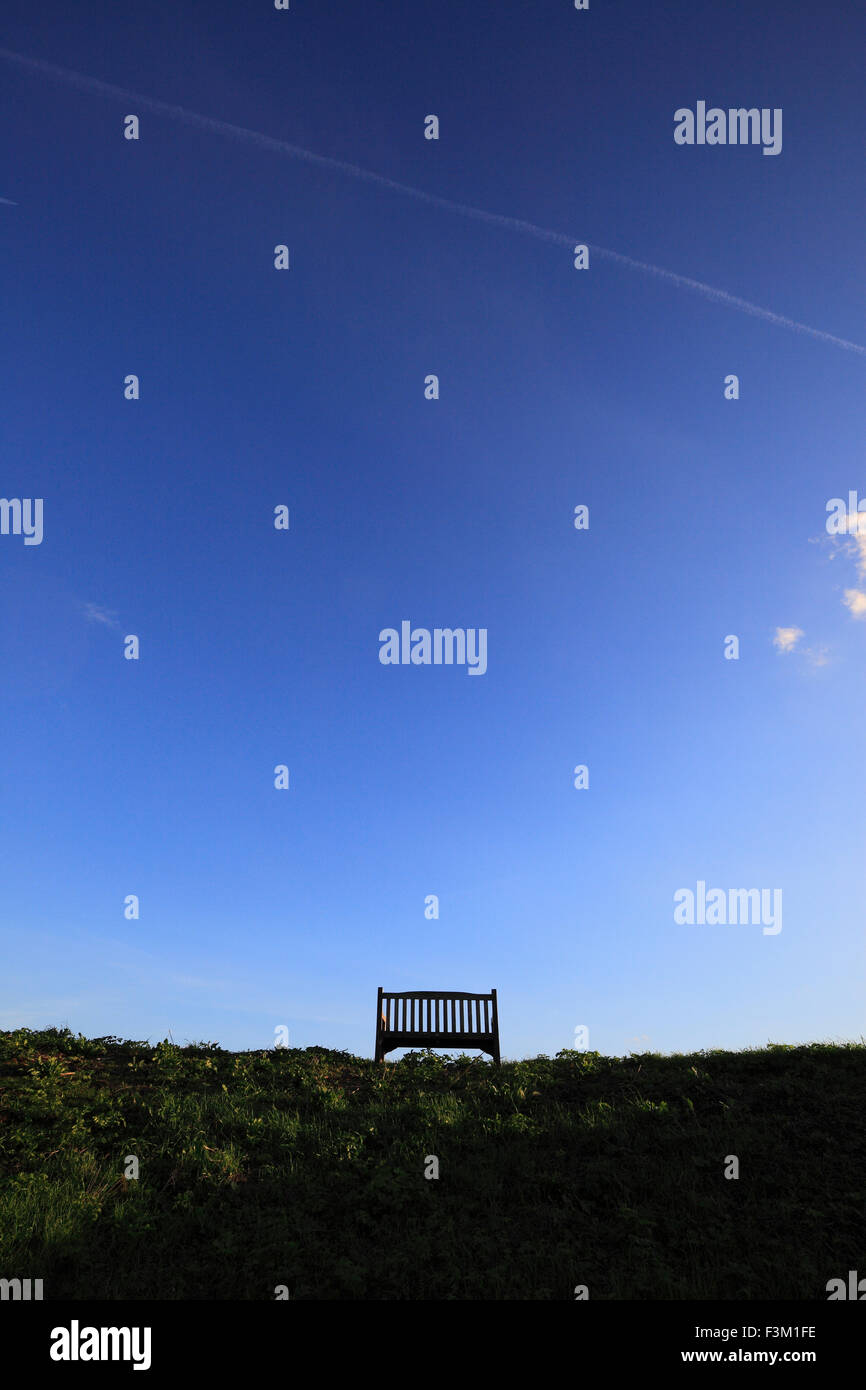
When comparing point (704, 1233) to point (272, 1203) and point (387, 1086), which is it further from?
point (387, 1086)

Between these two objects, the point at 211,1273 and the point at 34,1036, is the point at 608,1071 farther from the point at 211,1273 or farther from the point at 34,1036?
the point at 34,1036

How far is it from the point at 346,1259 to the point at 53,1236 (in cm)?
270

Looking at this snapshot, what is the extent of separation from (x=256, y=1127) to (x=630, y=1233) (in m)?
A: 4.55

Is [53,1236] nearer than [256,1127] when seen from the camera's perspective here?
Yes

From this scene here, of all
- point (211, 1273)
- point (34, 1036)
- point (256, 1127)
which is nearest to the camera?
point (211, 1273)

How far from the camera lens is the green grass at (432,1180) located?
7.04 meters

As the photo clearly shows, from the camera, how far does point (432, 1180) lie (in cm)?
876

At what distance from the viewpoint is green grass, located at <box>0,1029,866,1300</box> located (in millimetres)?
7043

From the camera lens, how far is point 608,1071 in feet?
40.7
